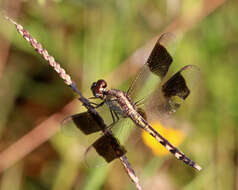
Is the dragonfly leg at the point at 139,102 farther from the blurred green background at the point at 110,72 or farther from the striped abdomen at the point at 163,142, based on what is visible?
the blurred green background at the point at 110,72

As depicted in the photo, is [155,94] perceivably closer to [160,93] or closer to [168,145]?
[160,93]

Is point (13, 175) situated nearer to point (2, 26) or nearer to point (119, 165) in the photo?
point (119, 165)

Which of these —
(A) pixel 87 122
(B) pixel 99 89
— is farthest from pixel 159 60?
(A) pixel 87 122

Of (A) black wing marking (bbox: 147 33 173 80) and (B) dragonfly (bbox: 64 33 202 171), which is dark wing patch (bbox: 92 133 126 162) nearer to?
(B) dragonfly (bbox: 64 33 202 171)

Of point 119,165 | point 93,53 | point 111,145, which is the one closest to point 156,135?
point 111,145

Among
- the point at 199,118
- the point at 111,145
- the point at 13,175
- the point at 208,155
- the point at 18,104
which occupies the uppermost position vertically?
the point at 18,104

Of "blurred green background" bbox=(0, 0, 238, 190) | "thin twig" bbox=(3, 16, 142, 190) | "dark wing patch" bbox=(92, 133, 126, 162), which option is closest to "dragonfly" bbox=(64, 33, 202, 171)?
"dark wing patch" bbox=(92, 133, 126, 162)
